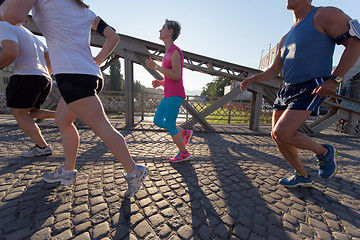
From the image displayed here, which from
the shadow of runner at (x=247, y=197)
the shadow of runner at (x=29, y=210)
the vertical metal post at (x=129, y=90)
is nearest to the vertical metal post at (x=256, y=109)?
the shadow of runner at (x=247, y=197)

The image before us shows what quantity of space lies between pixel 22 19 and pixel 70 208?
152cm

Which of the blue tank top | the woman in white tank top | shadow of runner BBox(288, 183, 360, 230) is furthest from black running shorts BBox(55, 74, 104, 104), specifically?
shadow of runner BBox(288, 183, 360, 230)

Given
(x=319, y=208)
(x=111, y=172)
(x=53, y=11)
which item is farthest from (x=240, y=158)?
(x=53, y=11)

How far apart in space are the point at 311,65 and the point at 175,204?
1.81 meters

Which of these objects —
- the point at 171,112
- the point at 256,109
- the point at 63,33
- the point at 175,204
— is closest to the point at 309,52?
the point at 171,112

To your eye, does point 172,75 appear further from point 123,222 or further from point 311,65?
point 123,222

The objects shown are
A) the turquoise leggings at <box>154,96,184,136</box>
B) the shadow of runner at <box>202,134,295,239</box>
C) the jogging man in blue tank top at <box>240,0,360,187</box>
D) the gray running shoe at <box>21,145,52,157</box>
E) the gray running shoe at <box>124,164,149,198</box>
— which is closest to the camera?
the shadow of runner at <box>202,134,295,239</box>

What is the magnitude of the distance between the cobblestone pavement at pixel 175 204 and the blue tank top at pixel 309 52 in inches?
49.8

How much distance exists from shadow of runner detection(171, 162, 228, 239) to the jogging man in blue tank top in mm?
996

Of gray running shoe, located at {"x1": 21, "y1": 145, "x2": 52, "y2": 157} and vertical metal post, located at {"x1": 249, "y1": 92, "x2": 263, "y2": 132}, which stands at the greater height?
vertical metal post, located at {"x1": 249, "y1": 92, "x2": 263, "y2": 132}

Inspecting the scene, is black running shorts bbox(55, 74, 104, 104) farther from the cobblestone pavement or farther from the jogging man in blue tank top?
the jogging man in blue tank top

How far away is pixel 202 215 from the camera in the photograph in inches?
53.4

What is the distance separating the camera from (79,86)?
1306 millimetres

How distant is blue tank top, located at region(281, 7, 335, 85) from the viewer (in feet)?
4.70
